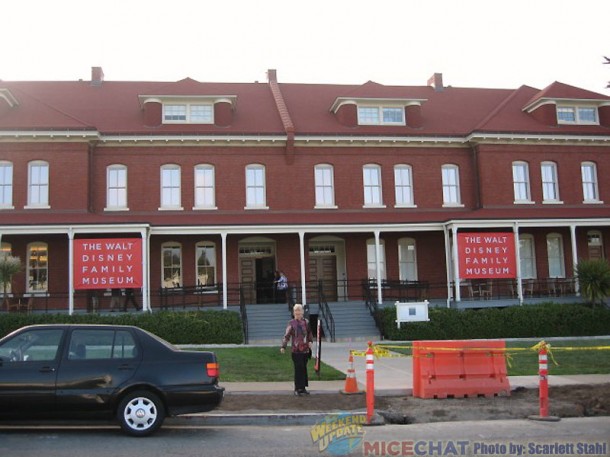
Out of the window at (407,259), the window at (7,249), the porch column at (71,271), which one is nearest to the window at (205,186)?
the porch column at (71,271)

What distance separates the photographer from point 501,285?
91.9ft

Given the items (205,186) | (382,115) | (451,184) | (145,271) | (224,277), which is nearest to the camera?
(145,271)

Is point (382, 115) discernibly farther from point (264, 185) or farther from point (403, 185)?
point (264, 185)

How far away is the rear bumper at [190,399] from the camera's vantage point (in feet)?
30.6

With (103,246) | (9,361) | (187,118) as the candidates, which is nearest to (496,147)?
(187,118)

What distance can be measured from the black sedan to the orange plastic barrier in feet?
14.2

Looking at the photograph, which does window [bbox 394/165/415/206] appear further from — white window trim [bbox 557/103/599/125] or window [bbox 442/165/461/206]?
white window trim [bbox 557/103/599/125]

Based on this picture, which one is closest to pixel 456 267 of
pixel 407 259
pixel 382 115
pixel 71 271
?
pixel 407 259

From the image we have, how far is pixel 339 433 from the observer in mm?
9672

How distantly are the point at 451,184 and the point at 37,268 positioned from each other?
17.4m

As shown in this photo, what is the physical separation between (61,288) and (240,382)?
49.4 feet

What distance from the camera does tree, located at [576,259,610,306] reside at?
25016 mm

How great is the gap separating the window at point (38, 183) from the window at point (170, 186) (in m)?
4.45

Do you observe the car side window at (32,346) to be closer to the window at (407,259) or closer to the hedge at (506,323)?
the hedge at (506,323)
